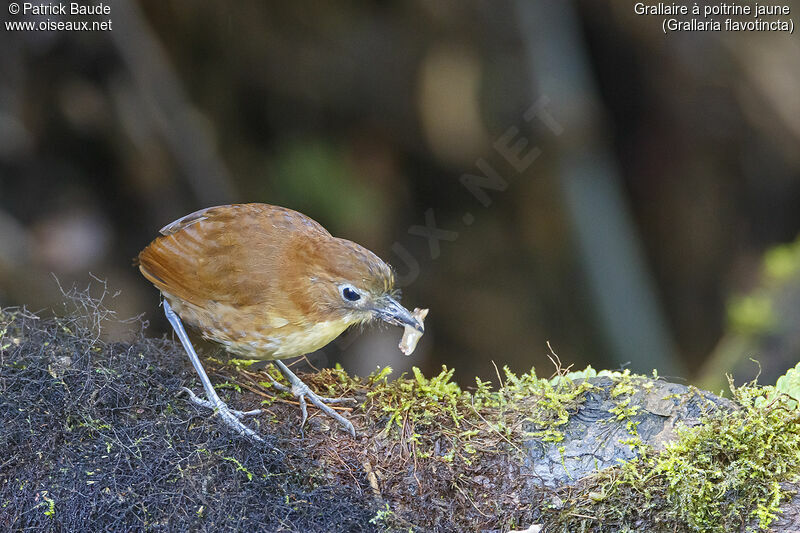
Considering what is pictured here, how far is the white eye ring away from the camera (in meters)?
2.64

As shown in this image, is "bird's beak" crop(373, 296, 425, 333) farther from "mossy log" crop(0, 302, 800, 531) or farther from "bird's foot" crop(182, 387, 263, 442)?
"bird's foot" crop(182, 387, 263, 442)

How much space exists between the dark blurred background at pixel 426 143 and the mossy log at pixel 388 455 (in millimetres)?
2121

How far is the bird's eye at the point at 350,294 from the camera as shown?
8.66 ft

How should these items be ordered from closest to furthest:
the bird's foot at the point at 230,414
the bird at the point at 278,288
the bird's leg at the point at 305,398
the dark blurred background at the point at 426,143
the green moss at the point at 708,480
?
the green moss at the point at 708,480 → the bird's foot at the point at 230,414 → the bird's leg at the point at 305,398 → the bird at the point at 278,288 → the dark blurred background at the point at 426,143

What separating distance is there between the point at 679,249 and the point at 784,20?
161 cm

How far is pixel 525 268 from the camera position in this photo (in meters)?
5.27

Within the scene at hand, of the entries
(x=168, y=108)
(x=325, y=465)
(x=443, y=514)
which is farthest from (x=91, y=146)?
(x=443, y=514)

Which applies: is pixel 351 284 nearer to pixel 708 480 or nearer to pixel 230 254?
pixel 230 254

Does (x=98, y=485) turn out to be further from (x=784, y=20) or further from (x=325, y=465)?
(x=784, y=20)

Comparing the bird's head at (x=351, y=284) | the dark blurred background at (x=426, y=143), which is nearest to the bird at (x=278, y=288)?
the bird's head at (x=351, y=284)

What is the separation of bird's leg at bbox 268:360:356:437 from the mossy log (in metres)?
0.04

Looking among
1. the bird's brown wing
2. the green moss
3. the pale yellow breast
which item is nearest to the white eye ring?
the pale yellow breast

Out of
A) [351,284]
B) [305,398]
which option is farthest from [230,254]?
[305,398]

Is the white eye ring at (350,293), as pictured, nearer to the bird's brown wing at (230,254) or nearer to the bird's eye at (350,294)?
the bird's eye at (350,294)
